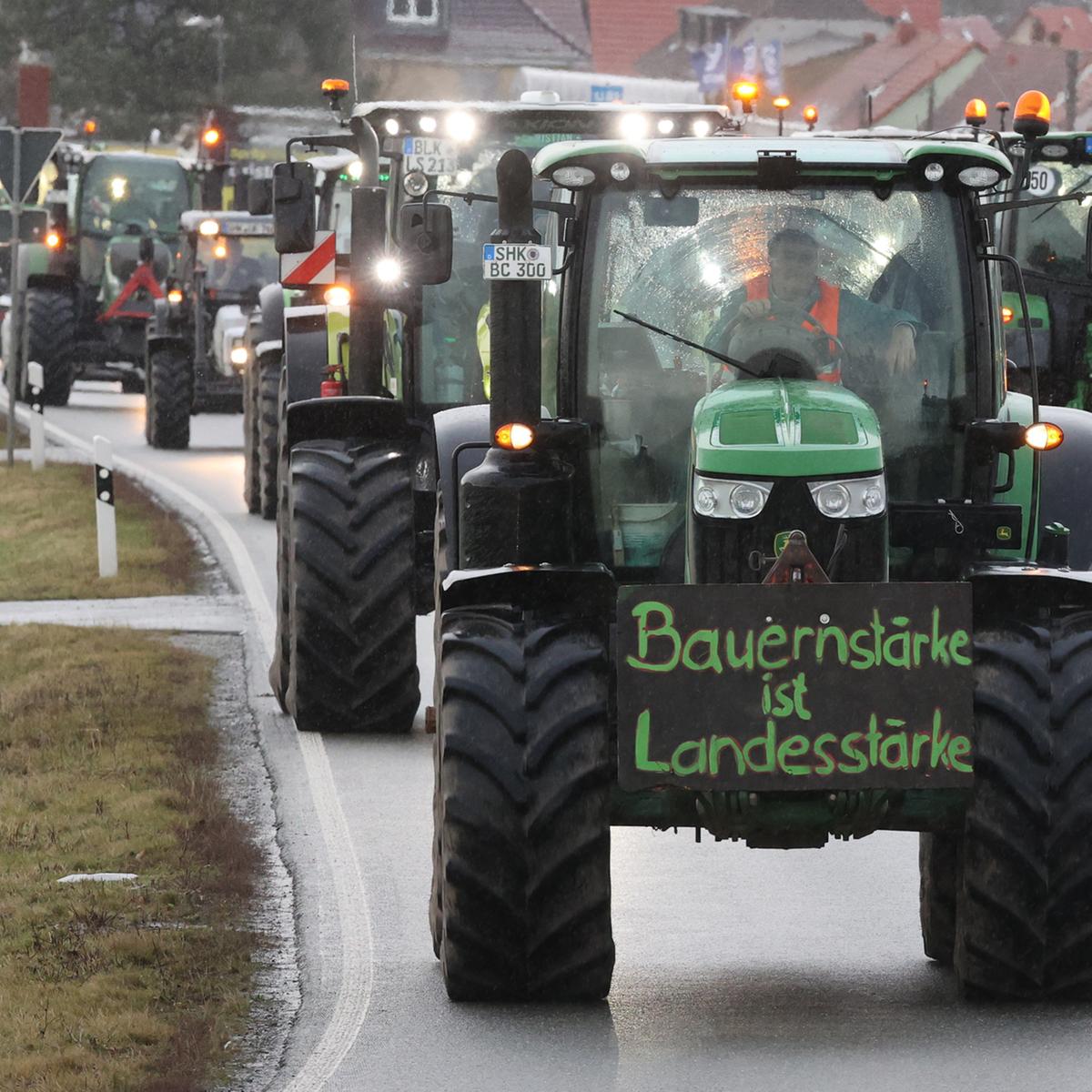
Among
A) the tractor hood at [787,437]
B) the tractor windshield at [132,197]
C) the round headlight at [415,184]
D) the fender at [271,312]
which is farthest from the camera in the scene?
the tractor windshield at [132,197]

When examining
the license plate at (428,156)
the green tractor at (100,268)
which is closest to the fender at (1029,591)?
the license plate at (428,156)

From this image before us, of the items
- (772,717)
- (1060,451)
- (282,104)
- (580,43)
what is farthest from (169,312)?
(580,43)

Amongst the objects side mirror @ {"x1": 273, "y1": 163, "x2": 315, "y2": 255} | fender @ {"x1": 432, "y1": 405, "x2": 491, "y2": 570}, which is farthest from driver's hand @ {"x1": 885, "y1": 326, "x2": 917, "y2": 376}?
side mirror @ {"x1": 273, "y1": 163, "x2": 315, "y2": 255}

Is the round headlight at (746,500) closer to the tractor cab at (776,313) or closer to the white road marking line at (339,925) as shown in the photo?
the tractor cab at (776,313)

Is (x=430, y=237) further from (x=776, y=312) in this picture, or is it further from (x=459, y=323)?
(x=459, y=323)

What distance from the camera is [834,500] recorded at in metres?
7.57

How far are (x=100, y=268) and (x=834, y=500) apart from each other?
93.8 feet

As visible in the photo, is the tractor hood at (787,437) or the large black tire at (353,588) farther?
the large black tire at (353,588)

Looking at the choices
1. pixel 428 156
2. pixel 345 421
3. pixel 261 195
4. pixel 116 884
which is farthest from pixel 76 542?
pixel 116 884

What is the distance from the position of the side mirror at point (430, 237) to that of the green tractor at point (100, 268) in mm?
24275

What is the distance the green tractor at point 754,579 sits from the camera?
740cm

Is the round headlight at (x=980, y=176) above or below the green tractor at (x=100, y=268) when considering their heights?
above

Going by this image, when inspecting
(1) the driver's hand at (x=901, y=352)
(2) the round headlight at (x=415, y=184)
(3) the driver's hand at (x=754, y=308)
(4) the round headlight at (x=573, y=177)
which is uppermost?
(4) the round headlight at (x=573, y=177)

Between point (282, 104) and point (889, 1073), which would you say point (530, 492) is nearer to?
point (889, 1073)
